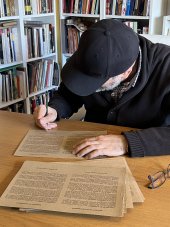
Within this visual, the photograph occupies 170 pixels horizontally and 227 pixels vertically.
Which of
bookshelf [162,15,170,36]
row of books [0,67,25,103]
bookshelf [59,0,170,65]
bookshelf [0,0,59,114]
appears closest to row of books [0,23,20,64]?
bookshelf [0,0,59,114]

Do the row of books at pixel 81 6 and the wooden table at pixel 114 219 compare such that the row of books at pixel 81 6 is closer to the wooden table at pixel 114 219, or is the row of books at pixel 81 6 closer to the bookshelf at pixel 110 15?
the bookshelf at pixel 110 15

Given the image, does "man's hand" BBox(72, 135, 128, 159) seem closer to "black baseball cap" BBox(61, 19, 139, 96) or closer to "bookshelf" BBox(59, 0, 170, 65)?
"black baseball cap" BBox(61, 19, 139, 96)

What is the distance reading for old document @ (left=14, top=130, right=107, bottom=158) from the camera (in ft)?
3.43

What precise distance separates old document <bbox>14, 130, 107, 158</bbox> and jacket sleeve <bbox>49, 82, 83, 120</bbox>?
0.70 ft

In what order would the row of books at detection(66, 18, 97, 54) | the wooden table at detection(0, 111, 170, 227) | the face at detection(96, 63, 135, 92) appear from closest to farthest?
1. the wooden table at detection(0, 111, 170, 227)
2. the face at detection(96, 63, 135, 92)
3. the row of books at detection(66, 18, 97, 54)

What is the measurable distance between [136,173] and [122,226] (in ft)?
0.74

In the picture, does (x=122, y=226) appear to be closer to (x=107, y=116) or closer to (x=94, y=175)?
(x=94, y=175)

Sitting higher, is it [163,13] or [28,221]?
[163,13]

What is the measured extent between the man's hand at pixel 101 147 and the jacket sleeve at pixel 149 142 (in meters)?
0.03

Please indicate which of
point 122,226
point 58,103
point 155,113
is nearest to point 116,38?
point 155,113

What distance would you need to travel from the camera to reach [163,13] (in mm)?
2627

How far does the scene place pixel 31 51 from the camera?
2766mm

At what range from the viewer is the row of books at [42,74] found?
282 centimetres

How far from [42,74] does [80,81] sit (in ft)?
6.20
